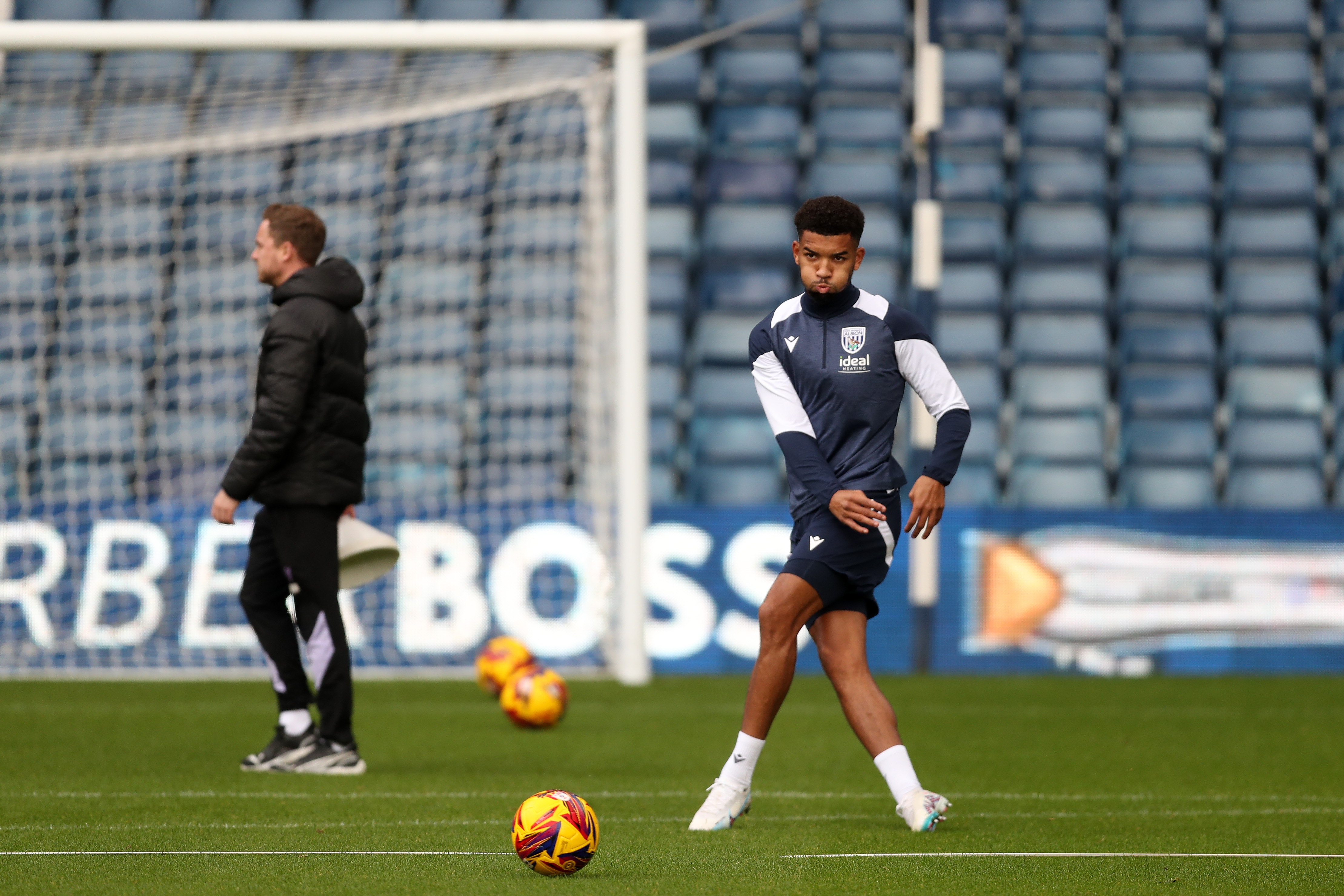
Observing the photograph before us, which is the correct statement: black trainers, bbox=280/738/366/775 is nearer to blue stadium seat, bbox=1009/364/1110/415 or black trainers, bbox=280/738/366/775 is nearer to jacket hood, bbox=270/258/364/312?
jacket hood, bbox=270/258/364/312

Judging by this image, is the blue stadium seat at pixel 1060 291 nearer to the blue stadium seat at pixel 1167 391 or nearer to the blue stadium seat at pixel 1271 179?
the blue stadium seat at pixel 1167 391

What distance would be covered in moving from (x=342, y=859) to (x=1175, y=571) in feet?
22.0

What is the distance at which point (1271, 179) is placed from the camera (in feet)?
39.3

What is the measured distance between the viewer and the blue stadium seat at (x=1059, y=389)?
36.3 feet

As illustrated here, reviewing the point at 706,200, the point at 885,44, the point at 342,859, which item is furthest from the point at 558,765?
the point at 885,44

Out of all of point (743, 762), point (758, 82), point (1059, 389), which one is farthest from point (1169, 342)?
point (743, 762)

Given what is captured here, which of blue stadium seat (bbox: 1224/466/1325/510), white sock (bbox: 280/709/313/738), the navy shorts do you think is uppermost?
the navy shorts

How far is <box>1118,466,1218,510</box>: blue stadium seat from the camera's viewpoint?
10773 mm

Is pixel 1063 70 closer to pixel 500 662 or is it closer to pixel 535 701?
pixel 500 662

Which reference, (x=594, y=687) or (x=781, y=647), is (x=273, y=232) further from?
(x=594, y=687)

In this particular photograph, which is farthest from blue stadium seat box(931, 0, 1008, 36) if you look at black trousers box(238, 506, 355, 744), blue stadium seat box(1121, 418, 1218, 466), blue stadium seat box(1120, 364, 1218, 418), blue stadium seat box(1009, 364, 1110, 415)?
black trousers box(238, 506, 355, 744)

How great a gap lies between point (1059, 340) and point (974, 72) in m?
2.27

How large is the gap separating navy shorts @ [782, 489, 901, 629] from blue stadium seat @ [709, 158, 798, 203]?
7.80 meters

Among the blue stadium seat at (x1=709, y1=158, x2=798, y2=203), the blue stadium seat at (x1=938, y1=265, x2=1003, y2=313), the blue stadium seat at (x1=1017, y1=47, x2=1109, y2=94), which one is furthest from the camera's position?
the blue stadium seat at (x1=1017, y1=47, x2=1109, y2=94)
